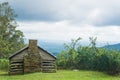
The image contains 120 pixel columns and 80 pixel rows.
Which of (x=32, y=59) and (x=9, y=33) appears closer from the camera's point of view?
(x=32, y=59)

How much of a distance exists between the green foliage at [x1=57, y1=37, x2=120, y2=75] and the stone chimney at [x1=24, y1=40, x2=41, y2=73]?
7.52 m

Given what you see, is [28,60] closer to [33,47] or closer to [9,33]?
[33,47]

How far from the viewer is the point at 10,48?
→ 7825 centimetres

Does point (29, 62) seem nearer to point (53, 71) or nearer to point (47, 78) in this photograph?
point (53, 71)

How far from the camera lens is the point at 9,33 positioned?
7875 centimetres

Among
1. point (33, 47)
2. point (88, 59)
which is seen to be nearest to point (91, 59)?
point (88, 59)

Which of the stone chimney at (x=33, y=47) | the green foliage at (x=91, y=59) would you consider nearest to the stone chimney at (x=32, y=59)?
the stone chimney at (x=33, y=47)

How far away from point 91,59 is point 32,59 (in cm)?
1023

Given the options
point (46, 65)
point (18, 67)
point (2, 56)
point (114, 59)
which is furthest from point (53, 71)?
point (2, 56)

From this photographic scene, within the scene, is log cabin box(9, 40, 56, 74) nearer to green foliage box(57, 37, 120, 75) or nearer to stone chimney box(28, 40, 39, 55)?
stone chimney box(28, 40, 39, 55)

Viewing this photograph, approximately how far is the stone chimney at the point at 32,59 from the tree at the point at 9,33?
2947 centimetres

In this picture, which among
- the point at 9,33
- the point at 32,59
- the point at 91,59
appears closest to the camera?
the point at 32,59

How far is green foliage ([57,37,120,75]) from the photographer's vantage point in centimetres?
4869

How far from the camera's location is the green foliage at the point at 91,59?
48.7 m
